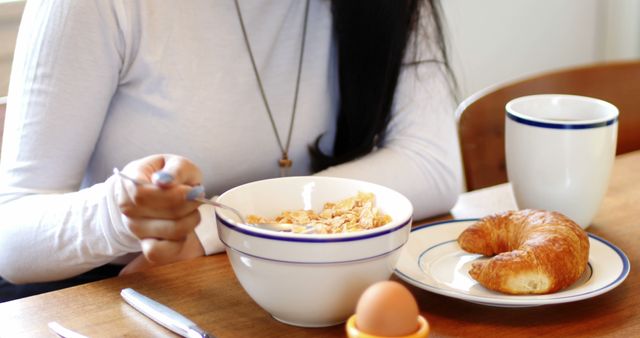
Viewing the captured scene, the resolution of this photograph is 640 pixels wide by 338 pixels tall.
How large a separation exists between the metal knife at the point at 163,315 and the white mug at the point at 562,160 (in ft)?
1.39

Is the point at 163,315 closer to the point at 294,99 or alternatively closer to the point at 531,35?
the point at 294,99

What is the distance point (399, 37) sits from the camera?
114 centimetres

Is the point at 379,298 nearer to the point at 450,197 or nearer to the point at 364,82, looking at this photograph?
the point at 450,197

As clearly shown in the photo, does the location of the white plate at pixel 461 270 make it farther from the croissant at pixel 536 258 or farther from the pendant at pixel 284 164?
the pendant at pixel 284 164

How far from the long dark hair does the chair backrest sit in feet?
0.77

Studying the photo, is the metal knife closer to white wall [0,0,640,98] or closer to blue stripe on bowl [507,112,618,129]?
blue stripe on bowl [507,112,618,129]

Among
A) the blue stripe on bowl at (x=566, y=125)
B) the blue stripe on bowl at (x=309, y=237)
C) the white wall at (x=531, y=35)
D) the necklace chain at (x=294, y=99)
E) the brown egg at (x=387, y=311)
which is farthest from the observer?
the white wall at (x=531, y=35)

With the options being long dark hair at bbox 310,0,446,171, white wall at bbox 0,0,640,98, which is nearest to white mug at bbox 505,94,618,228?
long dark hair at bbox 310,0,446,171

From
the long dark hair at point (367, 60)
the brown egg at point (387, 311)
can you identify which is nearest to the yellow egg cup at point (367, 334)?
A: the brown egg at point (387, 311)

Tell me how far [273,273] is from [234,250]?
0.13ft

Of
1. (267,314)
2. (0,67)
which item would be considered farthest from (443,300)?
(0,67)

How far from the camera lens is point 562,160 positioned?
92cm

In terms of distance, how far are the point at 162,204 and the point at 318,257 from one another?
5.2 inches

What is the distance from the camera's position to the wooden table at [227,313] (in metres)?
0.71
